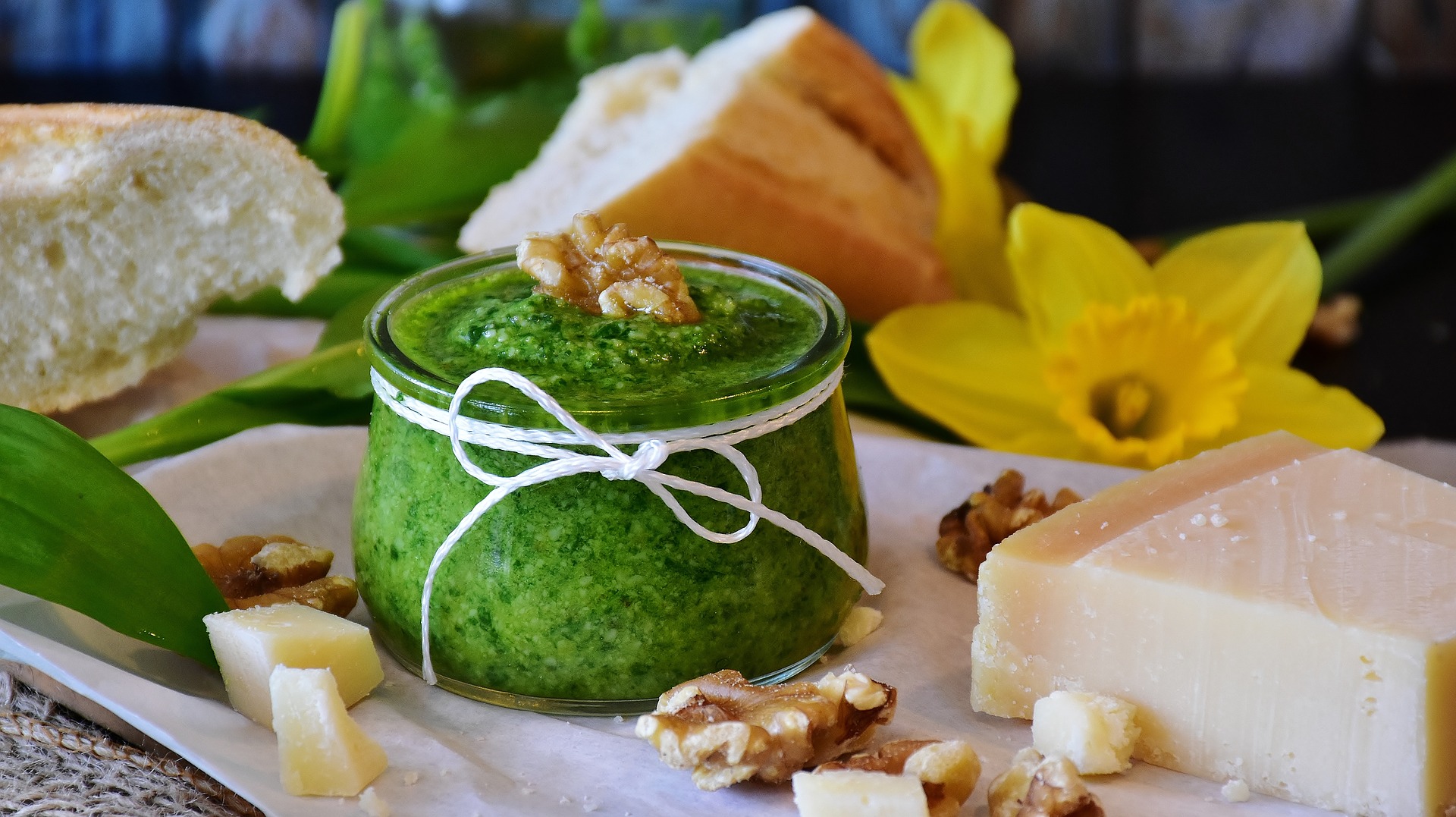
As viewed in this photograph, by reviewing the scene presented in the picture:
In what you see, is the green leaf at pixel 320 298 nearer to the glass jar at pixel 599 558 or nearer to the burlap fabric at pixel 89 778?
the glass jar at pixel 599 558

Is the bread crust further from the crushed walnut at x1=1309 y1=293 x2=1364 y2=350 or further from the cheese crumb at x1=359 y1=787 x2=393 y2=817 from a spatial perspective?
the crushed walnut at x1=1309 y1=293 x2=1364 y2=350

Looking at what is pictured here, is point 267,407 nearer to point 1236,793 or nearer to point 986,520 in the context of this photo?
point 986,520

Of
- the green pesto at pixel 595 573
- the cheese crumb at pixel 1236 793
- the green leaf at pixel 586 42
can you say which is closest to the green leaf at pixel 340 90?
the green leaf at pixel 586 42

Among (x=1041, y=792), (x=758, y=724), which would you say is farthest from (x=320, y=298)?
(x=1041, y=792)

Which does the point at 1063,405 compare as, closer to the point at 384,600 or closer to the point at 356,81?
the point at 384,600

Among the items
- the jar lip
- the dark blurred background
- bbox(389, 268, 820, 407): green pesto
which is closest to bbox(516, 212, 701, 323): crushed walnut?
bbox(389, 268, 820, 407): green pesto

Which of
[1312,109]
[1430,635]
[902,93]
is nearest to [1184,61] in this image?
[1312,109]
